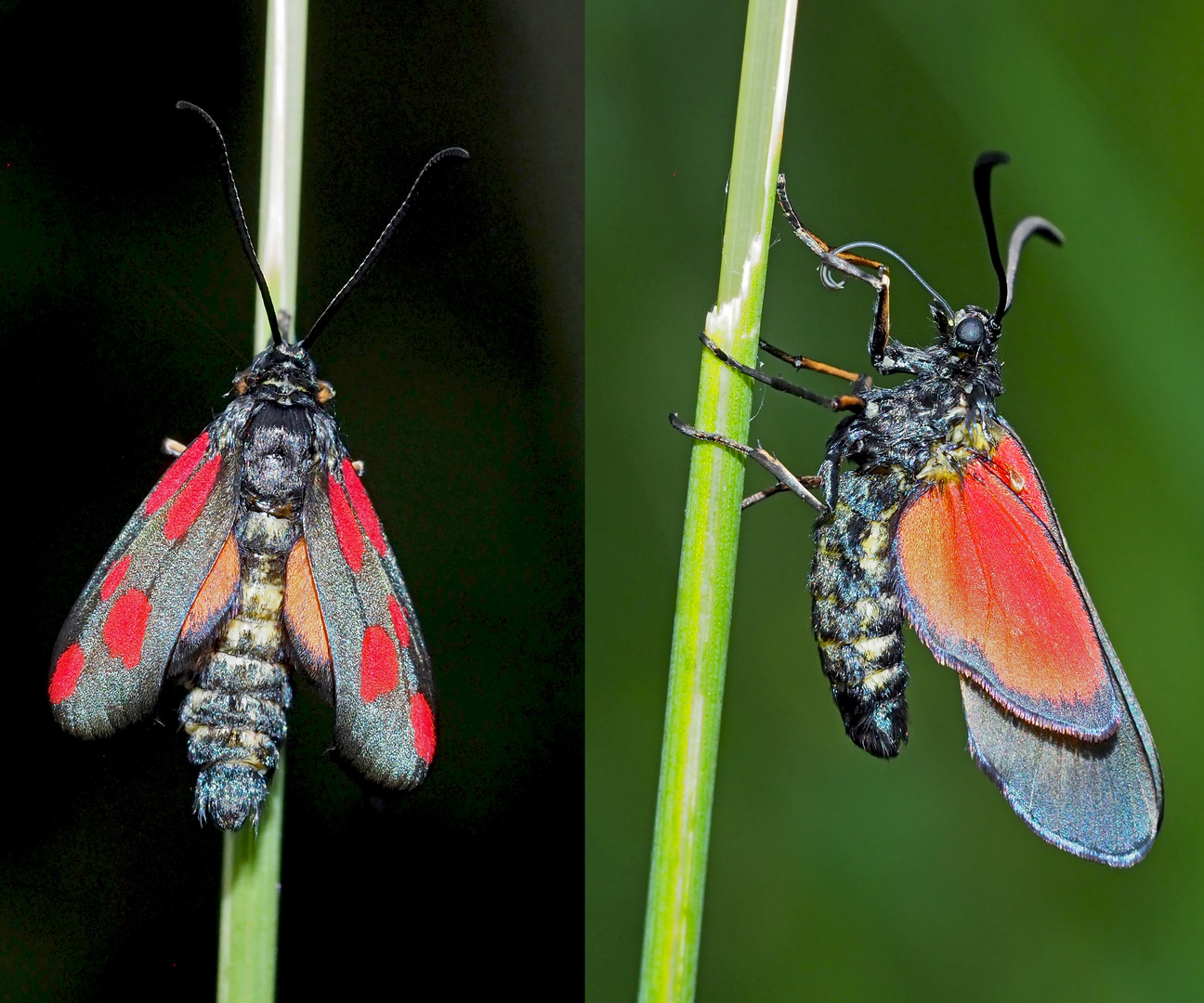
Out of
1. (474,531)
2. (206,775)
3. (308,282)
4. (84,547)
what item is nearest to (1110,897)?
(474,531)

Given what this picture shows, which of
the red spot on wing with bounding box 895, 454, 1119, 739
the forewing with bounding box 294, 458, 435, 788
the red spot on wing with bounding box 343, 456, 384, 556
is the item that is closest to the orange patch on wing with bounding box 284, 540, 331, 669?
the forewing with bounding box 294, 458, 435, 788

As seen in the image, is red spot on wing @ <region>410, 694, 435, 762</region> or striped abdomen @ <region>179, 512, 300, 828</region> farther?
red spot on wing @ <region>410, 694, 435, 762</region>

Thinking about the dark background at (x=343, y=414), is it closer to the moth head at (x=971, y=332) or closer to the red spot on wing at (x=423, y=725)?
the red spot on wing at (x=423, y=725)

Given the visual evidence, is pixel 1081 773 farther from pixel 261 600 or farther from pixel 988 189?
pixel 261 600

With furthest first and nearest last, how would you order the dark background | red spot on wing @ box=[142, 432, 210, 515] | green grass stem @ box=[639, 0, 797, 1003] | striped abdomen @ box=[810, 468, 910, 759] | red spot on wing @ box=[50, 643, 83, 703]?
the dark background
striped abdomen @ box=[810, 468, 910, 759]
red spot on wing @ box=[142, 432, 210, 515]
red spot on wing @ box=[50, 643, 83, 703]
green grass stem @ box=[639, 0, 797, 1003]

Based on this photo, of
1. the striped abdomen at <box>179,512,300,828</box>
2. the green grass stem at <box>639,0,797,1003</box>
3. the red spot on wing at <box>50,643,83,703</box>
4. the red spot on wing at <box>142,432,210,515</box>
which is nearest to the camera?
the green grass stem at <box>639,0,797,1003</box>

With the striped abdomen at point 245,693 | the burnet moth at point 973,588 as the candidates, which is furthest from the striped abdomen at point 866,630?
the striped abdomen at point 245,693

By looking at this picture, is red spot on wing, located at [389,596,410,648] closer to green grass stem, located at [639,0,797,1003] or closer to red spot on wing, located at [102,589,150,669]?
red spot on wing, located at [102,589,150,669]

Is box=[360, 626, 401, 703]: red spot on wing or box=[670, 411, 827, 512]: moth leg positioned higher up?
box=[670, 411, 827, 512]: moth leg
